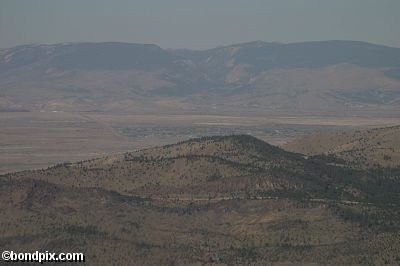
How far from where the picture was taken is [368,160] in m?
175

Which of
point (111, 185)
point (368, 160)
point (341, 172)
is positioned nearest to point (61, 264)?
point (111, 185)

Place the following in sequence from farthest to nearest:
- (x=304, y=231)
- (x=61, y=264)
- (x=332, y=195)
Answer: (x=332, y=195) < (x=304, y=231) < (x=61, y=264)

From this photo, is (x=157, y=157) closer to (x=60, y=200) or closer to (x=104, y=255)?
(x=60, y=200)

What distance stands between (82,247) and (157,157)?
227 feet

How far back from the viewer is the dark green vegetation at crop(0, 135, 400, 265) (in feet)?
331

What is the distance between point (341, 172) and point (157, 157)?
36.9 meters

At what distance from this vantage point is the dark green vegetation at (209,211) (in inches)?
3967

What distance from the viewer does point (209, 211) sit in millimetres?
124188

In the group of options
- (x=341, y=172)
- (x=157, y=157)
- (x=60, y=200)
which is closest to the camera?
(x=60, y=200)

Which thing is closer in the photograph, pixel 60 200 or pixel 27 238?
pixel 27 238

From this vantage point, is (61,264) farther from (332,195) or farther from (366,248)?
(332,195)

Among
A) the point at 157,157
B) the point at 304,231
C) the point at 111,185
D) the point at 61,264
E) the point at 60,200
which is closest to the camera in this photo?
the point at 61,264

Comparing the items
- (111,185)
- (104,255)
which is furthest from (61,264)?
(111,185)

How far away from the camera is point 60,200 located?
122m
